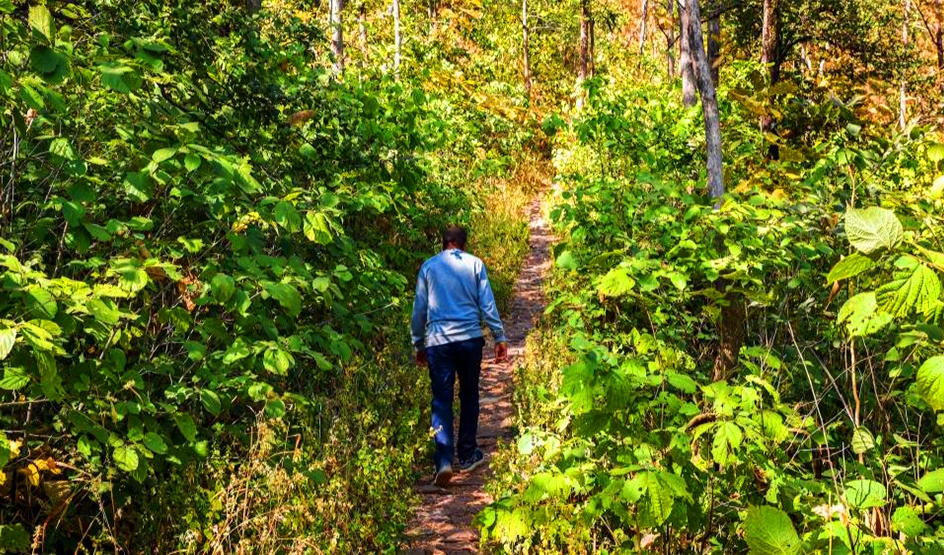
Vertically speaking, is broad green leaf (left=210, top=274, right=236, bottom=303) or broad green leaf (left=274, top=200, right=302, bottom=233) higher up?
broad green leaf (left=274, top=200, right=302, bottom=233)

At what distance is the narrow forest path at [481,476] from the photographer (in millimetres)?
4820

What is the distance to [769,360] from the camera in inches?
139

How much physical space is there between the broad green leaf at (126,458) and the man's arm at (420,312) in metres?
3.13

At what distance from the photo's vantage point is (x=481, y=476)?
19.2 feet

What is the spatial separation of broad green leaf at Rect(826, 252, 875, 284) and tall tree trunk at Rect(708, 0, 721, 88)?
7.52 m

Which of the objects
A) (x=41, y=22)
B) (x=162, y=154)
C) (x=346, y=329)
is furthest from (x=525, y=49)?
(x=41, y=22)

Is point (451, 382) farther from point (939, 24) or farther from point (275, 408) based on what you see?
point (939, 24)

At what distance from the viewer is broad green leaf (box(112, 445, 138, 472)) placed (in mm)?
3023

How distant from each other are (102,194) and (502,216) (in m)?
10.6

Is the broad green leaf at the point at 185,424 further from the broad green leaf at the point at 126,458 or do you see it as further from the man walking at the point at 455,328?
the man walking at the point at 455,328

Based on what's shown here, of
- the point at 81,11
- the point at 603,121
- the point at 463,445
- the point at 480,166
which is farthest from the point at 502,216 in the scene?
the point at 81,11

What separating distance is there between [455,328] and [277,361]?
265cm

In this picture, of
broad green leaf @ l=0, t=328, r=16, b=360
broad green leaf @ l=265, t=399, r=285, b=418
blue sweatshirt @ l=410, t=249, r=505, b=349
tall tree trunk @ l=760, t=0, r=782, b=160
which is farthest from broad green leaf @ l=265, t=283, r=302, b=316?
tall tree trunk @ l=760, t=0, r=782, b=160

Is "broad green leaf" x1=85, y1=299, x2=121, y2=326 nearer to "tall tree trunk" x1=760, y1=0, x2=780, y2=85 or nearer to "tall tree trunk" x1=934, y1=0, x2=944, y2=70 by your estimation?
"tall tree trunk" x1=760, y1=0, x2=780, y2=85
